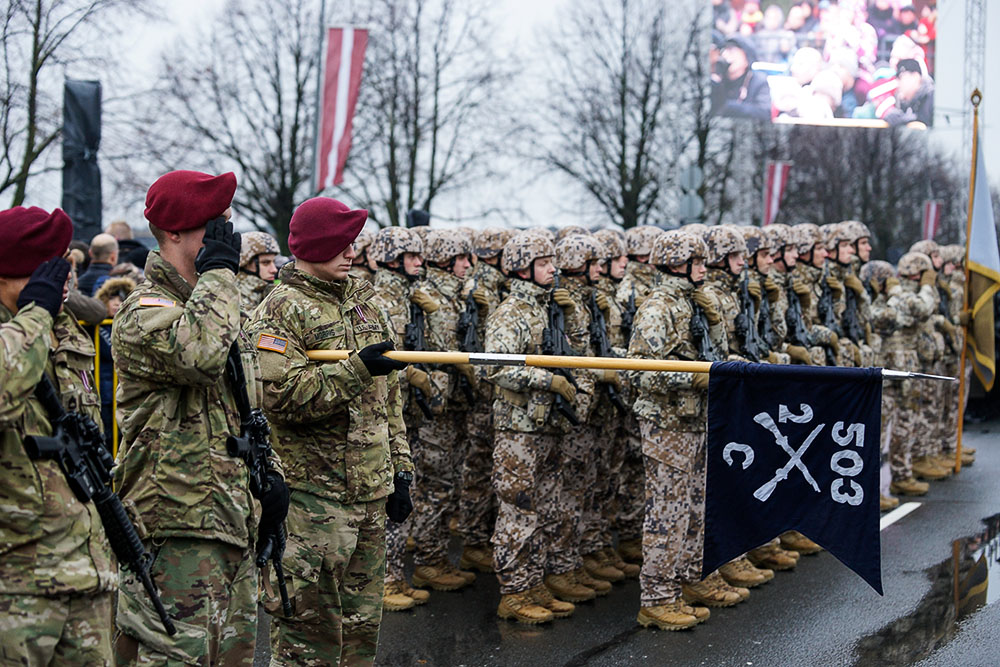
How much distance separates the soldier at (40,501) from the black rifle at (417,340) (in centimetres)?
437

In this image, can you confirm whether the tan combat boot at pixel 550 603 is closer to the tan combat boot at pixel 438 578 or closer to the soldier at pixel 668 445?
the soldier at pixel 668 445

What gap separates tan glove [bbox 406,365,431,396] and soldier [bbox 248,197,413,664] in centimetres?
268

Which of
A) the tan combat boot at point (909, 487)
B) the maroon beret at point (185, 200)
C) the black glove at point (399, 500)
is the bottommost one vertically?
the tan combat boot at point (909, 487)

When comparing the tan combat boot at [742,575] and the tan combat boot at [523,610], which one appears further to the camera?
the tan combat boot at [742,575]

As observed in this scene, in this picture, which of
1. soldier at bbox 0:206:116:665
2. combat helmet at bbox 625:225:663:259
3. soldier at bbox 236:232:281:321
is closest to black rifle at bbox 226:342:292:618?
soldier at bbox 0:206:116:665

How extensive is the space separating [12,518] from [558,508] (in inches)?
186

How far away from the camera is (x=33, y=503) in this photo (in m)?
3.27

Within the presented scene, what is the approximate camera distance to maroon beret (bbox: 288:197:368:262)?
484 centimetres

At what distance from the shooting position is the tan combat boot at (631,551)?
28.8 ft

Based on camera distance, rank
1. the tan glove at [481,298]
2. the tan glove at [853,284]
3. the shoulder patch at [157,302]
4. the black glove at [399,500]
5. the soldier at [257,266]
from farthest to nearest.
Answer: the tan glove at [853,284] < the soldier at [257,266] < the tan glove at [481,298] < the black glove at [399,500] < the shoulder patch at [157,302]

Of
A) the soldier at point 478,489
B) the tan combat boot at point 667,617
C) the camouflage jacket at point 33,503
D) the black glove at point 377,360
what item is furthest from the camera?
the soldier at point 478,489

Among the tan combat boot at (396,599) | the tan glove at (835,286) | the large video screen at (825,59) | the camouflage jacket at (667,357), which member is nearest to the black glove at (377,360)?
the camouflage jacket at (667,357)

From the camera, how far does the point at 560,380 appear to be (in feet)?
22.9

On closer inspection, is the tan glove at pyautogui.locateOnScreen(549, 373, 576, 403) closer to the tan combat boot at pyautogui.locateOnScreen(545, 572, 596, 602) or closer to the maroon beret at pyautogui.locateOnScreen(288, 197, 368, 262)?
the tan combat boot at pyautogui.locateOnScreen(545, 572, 596, 602)
